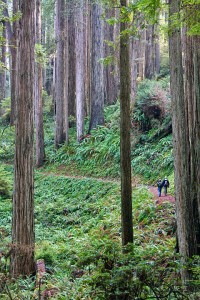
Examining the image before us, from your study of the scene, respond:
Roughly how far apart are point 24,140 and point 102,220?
488cm

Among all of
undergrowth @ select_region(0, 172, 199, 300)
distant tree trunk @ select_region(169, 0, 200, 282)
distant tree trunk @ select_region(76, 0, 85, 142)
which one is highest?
distant tree trunk @ select_region(76, 0, 85, 142)

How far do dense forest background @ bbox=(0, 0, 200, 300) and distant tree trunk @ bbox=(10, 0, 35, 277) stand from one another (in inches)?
0.8

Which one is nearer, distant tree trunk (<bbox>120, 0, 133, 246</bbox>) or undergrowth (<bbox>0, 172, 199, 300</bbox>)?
undergrowth (<bbox>0, 172, 199, 300</bbox>)

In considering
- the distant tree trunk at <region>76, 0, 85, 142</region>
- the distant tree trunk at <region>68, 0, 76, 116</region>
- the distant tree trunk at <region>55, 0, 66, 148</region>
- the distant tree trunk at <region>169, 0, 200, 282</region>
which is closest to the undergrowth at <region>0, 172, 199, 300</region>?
the distant tree trunk at <region>169, 0, 200, 282</region>

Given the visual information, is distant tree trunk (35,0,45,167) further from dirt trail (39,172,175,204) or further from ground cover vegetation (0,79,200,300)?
dirt trail (39,172,175,204)

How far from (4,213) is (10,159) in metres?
11.4

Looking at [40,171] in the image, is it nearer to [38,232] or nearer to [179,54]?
[38,232]

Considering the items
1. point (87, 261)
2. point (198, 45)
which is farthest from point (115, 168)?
point (87, 261)

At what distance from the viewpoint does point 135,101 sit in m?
19.3

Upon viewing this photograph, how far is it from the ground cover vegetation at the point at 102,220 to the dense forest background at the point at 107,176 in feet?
0.10

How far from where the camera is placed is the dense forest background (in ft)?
15.4

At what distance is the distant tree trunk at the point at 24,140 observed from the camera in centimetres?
755

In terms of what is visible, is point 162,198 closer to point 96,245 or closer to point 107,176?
point 96,245

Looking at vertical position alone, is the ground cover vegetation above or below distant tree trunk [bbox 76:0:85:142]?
below
